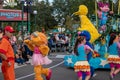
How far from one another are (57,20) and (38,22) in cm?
548

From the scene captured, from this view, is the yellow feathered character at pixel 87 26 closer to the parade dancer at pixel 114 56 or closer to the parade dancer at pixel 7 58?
the parade dancer at pixel 114 56

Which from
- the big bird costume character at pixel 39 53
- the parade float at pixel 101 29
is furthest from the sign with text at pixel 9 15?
the big bird costume character at pixel 39 53

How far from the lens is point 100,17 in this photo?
16.6 m

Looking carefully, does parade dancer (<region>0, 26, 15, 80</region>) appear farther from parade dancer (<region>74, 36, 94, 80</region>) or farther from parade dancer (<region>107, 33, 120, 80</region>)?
parade dancer (<region>107, 33, 120, 80</region>)

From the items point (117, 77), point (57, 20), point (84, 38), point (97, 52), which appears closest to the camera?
point (84, 38)

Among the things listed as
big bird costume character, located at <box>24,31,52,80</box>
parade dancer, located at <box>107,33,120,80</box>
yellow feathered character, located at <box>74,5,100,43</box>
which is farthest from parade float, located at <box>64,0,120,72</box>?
big bird costume character, located at <box>24,31,52,80</box>

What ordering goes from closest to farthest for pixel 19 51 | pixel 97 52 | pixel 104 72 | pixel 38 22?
pixel 104 72 < pixel 97 52 < pixel 19 51 < pixel 38 22

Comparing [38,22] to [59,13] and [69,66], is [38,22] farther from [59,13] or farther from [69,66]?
[69,66]

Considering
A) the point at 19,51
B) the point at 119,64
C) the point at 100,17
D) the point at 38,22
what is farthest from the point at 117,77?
the point at 38,22

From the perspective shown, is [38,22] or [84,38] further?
[38,22]

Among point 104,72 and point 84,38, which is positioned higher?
point 84,38

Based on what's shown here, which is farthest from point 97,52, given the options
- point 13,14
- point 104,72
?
point 13,14

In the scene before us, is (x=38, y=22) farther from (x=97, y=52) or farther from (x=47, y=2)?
(x=97, y=52)

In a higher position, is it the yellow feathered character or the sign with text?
the yellow feathered character
